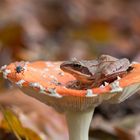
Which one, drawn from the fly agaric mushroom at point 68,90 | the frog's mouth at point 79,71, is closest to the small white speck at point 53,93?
the fly agaric mushroom at point 68,90

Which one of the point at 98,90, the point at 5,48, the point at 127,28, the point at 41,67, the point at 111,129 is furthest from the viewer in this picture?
the point at 127,28

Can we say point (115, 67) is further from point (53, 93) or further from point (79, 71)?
point (53, 93)

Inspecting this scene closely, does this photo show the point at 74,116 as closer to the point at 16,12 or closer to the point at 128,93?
the point at 128,93

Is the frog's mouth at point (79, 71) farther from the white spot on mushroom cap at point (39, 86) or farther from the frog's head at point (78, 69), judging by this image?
the white spot on mushroom cap at point (39, 86)

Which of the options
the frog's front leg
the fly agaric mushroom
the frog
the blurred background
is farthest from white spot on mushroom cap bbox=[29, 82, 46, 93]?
the blurred background

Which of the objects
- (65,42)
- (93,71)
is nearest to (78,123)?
(93,71)

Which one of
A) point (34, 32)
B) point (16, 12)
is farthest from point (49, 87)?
point (16, 12)
